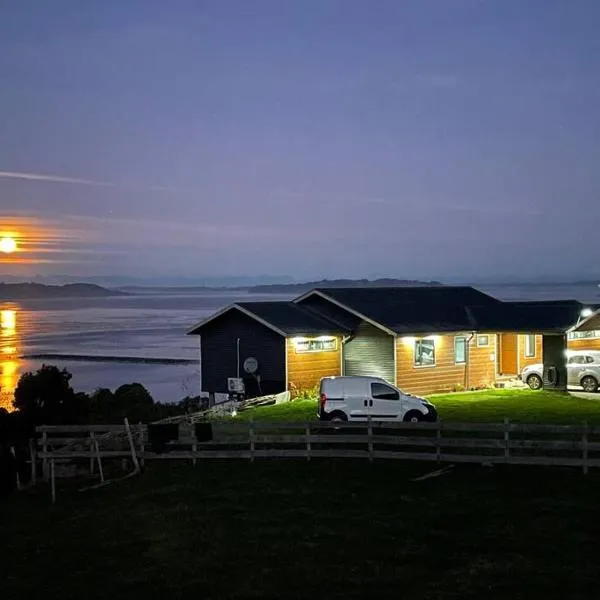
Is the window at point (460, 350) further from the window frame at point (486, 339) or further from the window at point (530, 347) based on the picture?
the window at point (530, 347)

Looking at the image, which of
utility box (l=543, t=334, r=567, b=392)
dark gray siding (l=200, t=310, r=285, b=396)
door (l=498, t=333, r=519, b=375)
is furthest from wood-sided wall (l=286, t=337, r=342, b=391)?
utility box (l=543, t=334, r=567, b=392)

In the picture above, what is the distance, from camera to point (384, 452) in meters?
22.7

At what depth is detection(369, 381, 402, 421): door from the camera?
2934 cm

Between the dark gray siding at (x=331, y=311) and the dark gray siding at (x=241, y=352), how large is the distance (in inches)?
150

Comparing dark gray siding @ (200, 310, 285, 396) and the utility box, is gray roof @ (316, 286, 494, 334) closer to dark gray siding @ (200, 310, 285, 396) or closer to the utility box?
the utility box

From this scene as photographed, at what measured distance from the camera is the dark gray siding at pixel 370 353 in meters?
39.8

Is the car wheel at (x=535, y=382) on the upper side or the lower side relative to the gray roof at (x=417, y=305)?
lower

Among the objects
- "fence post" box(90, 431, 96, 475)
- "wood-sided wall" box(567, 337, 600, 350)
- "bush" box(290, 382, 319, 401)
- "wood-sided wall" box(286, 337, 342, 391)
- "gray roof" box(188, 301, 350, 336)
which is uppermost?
"gray roof" box(188, 301, 350, 336)

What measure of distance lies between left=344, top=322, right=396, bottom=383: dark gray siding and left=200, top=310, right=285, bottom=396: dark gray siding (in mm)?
3544

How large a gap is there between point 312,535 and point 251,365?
77.0ft

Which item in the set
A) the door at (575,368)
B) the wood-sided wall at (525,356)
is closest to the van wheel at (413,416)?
the door at (575,368)

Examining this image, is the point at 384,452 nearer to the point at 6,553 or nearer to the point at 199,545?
the point at 199,545

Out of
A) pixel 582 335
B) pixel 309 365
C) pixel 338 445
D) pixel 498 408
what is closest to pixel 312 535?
pixel 338 445

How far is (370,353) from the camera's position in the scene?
133ft
